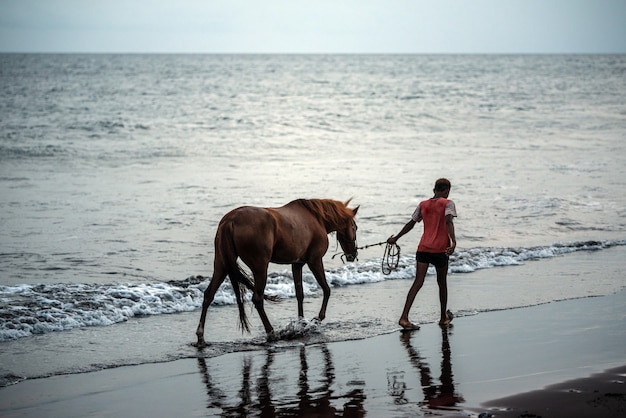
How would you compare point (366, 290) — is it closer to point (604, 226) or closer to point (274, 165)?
point (604, 226)

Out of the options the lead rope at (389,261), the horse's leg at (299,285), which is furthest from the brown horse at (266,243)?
the lead rope at (389,261)

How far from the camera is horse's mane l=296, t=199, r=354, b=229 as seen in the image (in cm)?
947

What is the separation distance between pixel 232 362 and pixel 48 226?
929 centimetres

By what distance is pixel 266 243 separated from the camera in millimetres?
8609

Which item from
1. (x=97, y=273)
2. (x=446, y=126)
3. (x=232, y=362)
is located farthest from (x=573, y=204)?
(x=446, y=126)

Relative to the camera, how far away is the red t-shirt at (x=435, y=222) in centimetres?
877

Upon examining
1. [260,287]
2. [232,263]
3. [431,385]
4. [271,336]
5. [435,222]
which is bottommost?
[431,385]

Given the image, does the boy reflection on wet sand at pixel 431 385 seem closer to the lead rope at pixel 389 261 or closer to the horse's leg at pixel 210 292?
the lead rope at pixel 389 261

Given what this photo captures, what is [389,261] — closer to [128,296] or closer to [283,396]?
[128,296]

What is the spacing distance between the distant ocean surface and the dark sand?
1.93 feet

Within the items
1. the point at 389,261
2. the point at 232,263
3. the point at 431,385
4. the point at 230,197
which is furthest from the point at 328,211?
the point at 230,197

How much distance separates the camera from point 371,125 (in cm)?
4353

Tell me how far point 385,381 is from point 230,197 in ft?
43.9

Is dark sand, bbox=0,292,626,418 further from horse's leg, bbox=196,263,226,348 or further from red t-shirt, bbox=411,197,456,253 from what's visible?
red t-shirt, bbox=411,197,456,253
